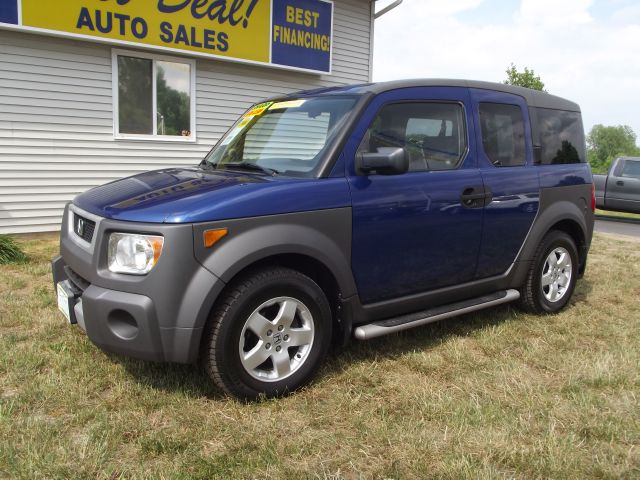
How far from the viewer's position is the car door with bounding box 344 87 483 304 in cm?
340

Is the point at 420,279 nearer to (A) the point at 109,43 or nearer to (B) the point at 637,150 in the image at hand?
(A) the point at 109,43

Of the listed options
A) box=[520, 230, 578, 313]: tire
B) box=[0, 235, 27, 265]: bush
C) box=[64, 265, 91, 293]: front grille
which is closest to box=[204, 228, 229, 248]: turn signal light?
box=[64, 265, 91, 293]: front grille

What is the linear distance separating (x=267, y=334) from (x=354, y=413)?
0.63 meters

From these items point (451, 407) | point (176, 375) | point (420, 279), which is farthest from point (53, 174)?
point (451, 407)

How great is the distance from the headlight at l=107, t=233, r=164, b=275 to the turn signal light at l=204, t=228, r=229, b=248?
0.22m

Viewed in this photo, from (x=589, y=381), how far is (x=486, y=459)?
4.20 feet

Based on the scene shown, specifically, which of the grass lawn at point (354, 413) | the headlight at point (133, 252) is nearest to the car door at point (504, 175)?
the grass lawn at point (354, 413)

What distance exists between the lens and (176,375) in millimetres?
3342

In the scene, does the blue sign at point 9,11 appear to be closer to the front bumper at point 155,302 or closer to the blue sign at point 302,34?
the blue sign at point 302,34

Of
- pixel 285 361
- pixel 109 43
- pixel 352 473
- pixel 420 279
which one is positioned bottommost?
pixel 352 473

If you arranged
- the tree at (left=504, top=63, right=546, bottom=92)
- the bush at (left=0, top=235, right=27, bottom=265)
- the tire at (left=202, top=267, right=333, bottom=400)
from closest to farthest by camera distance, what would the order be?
the tire at (left=202, top=267, right=333, bottom=400) → the bush at (left=0, top=235, right=27, bottom=265) → the tree at (left=504, top=63, right=546, bottom=92)

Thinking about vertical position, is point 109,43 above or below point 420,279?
above

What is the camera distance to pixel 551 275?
4.76 m

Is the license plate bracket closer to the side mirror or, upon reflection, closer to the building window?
the side mirror
